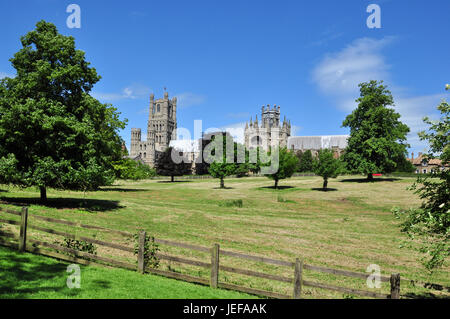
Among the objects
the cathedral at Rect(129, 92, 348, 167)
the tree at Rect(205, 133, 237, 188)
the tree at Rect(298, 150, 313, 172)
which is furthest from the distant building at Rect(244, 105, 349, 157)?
the tree at Rect(205, 133, 237, 188)

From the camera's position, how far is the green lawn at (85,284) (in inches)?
294

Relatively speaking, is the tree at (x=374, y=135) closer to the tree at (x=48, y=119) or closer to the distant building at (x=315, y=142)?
the tree at (x=48, y=119)

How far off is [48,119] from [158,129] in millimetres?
159824

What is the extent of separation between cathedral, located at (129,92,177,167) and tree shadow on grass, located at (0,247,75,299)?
159m

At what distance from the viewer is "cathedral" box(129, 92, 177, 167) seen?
168125 mm

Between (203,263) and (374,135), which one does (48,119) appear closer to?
(203,263)

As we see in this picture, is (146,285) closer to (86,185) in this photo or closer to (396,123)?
(86,185)

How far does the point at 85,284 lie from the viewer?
8.07 metres

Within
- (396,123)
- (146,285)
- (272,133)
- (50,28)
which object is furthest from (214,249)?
(272,133)

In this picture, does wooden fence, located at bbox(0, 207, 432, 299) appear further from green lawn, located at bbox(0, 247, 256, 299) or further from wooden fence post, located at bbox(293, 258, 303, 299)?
green lawn, located at bbox(0, 247, 256, 299)

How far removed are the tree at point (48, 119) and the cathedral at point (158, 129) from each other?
475 ft

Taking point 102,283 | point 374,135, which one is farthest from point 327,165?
point 102,283

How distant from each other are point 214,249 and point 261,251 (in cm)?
762

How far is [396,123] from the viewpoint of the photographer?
5881cm
